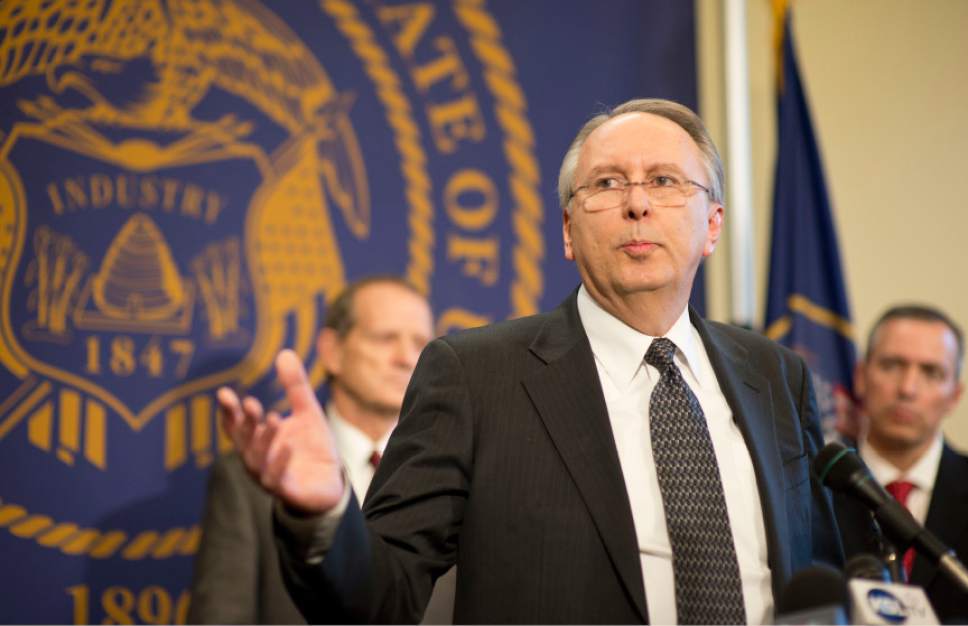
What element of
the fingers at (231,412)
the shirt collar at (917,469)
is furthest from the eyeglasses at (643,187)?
the shirt collar at (917,469)

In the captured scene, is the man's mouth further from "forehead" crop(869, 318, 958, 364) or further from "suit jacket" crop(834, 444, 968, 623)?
"forehead" crop(869, 318, 958, 364)

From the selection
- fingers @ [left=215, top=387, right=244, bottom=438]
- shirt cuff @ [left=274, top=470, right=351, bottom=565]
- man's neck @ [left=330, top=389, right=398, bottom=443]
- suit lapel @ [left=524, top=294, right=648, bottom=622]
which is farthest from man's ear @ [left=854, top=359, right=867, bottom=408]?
fingers @ [left=215, top=387, right=244, bottom=438]

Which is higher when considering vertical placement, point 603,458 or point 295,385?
point 295,385

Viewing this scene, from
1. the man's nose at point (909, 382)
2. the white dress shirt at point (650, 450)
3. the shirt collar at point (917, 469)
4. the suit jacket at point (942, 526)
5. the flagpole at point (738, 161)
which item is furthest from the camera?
the flagpole at point (738, 161)

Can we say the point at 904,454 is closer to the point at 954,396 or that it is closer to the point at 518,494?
the point at 954,396

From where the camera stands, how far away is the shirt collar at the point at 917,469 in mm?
A: 3678

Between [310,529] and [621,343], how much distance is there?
2.58 ft

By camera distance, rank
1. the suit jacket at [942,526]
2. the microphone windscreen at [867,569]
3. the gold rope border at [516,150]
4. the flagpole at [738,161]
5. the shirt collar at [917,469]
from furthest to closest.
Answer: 1. the flagpole at [738,161]
2. the gold rope border at [516,150]
3. the shirt collar at [917,469]
4. the suit jacket at [942,526]
5. the microphone windscreen at [867,569]

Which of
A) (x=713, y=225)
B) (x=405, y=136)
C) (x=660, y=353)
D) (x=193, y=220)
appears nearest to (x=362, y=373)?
(x=193, y=220)

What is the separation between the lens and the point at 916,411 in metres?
3.76

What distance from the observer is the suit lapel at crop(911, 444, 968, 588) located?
3303mm

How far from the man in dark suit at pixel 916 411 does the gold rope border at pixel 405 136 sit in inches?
64.2

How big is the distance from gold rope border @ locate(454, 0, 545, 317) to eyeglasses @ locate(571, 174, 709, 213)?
2069 mm

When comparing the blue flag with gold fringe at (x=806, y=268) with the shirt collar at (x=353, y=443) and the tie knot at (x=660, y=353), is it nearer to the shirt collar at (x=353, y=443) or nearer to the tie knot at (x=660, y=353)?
the shirt collar at (x=353, y=443)
